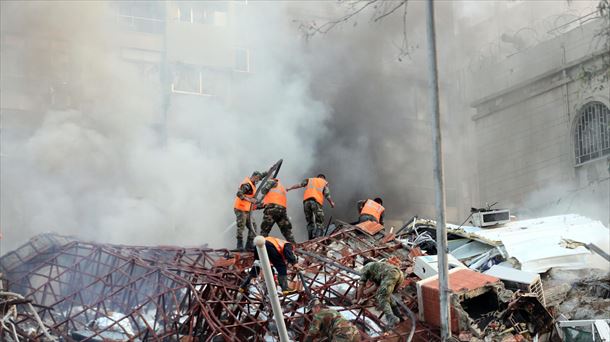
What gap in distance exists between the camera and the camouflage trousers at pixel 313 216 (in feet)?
48.2

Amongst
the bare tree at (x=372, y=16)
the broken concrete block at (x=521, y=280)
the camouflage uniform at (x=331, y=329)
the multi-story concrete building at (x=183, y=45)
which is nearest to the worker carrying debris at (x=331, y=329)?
the camouflage uniform at (x=331, y=329)

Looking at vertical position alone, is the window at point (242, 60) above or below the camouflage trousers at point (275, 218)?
above

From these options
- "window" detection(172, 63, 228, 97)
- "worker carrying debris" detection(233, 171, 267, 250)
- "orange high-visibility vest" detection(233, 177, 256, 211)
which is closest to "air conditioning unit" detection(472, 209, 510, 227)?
"worker carrying debris" detection(233, 171, 267, 250)

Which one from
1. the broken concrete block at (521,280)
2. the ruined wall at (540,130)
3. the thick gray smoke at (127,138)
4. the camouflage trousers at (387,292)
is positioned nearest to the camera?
the camouflage trousers at (387,292)

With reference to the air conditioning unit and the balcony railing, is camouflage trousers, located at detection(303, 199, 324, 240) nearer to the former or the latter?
the air conditioning unit

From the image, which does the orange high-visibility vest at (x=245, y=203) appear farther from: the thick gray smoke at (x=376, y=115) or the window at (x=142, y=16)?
the window at (x=142, y=16)

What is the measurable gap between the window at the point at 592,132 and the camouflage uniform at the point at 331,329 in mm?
14441

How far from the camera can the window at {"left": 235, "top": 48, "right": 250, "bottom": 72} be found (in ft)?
84.0

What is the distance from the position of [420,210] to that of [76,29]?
12.3 m

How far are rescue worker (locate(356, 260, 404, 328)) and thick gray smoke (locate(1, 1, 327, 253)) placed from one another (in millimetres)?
10444

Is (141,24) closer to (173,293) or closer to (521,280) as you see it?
(173,293)

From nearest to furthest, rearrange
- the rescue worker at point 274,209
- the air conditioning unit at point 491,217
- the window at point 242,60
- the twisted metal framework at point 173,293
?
1. the twisted metal framework at point 173,293
2. the rescue worker at point 274,209
3. the air conditioning unit at point 491,217
4. the window at point 242,60

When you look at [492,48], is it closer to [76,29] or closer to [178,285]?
[76,29]

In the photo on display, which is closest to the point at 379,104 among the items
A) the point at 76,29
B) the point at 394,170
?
the point at 394,170
